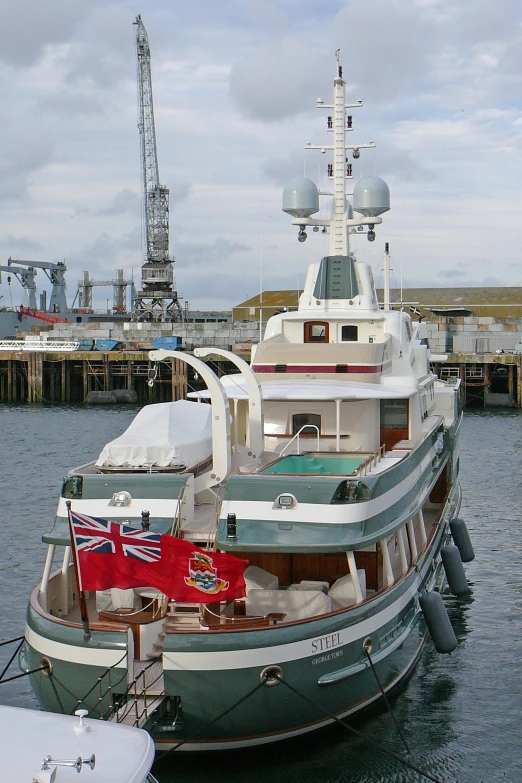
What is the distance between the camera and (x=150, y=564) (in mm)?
12625

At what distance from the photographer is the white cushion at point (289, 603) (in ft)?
45.3

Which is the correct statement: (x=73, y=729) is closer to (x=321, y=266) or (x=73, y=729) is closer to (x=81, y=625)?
(x=81, y=625)

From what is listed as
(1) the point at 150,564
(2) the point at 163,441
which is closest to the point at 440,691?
(2) the point at 163,441

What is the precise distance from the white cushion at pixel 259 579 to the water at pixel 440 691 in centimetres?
233

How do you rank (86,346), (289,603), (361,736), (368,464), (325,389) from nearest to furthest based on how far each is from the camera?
1. (361,736)
2. (289,603)
3. (368,464)
4. (325,389)
5. (86,346)

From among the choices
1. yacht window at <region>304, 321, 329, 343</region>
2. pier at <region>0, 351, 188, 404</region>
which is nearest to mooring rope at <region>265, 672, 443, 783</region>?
yacht window at <region>304, 321, 329, 343</region>

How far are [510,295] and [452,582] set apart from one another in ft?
313

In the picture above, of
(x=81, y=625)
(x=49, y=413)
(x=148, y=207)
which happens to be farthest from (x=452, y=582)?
(x=148, y=207)

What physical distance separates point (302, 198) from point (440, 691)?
13.9 meters

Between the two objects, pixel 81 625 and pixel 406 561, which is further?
pixel 406 561

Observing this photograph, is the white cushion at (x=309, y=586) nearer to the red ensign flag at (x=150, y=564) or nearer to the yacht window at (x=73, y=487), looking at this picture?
the red ensign flag at (x=150, y=564)

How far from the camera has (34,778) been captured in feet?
25.4

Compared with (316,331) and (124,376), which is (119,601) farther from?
(124,376)

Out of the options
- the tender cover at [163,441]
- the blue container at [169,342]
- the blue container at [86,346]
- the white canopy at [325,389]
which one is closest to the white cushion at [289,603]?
the tender cover at [163,441]
